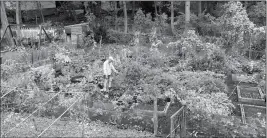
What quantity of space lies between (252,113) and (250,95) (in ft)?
4.21

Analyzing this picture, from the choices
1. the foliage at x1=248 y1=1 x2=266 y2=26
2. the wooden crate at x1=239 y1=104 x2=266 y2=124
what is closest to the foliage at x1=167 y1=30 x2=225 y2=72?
the wooden crate at x1=239 y1=104 x2=266 y2=124

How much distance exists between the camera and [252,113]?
8930 millimetres

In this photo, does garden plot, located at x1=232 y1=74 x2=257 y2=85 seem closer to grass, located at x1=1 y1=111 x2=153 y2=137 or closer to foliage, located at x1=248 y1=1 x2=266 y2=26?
grass, located at x1=1 y1=111 x2=153 y2=137

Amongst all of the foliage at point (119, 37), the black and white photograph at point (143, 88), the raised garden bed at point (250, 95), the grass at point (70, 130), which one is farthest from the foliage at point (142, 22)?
the grass at point (70, 130)

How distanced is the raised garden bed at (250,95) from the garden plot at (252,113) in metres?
0.29

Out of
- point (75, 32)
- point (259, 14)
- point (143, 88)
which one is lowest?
point (143, 88)

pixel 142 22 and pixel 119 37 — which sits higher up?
pixel 142 22

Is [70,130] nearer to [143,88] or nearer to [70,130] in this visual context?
[70,130]

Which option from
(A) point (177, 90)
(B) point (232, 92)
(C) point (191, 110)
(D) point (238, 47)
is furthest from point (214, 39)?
(C) point (191, 110)

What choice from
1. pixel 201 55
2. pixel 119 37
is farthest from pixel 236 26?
pixel 119 37

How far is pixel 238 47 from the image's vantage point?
13.0 meters

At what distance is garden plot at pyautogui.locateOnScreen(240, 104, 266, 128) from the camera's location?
27.3 feet

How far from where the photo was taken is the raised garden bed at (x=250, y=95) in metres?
9.52

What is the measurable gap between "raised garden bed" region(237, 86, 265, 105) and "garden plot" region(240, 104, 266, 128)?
0.94 feet
